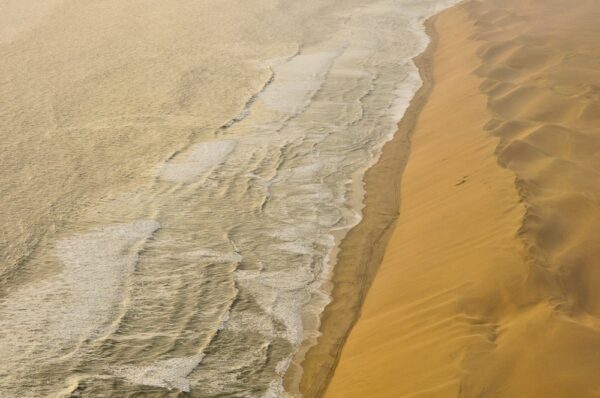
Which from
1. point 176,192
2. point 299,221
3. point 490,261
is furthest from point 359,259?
point 176,192

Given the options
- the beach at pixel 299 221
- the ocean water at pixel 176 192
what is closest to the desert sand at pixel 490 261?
the beach at pixel 299 221

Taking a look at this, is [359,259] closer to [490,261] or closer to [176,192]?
[490,261]

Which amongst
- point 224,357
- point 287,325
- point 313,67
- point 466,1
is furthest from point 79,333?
point 466,1

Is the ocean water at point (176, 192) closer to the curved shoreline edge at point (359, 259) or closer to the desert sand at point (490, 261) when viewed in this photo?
the curved shoreline edge at point (359, 259)

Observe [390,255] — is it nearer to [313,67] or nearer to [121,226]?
[121,226]

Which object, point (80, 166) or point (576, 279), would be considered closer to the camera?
point (576, 279)

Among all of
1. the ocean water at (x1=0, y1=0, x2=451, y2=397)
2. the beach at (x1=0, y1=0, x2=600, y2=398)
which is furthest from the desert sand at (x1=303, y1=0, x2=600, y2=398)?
the ocean water at (x1=0, y1=0, x2=451, y2=397)

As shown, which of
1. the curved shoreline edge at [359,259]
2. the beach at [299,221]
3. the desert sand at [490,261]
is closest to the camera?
the desert sand at [490,261]
